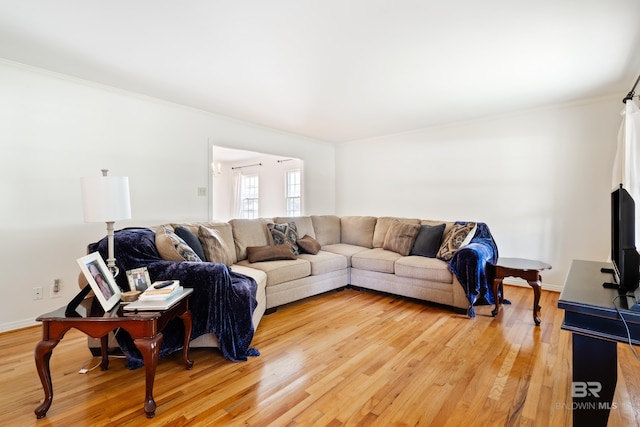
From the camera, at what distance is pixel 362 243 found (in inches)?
181

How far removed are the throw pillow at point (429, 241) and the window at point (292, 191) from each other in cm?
280

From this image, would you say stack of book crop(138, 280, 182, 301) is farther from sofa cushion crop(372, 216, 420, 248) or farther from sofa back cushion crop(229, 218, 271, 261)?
sofa cushion crop(372, 216, 420, 248)

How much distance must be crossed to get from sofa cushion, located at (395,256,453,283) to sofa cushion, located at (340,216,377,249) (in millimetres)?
977

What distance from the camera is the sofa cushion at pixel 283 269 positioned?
3080 mm

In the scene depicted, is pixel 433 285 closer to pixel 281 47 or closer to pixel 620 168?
pixel 620 168

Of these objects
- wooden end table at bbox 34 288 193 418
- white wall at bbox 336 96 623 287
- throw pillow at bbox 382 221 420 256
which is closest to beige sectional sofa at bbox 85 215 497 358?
throw pillow at bbox 382 221 420 256

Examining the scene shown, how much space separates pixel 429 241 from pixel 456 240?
1.12ft

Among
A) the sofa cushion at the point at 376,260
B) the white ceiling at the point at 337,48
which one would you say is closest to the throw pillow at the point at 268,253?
the sofa cushion at the point at 376,260

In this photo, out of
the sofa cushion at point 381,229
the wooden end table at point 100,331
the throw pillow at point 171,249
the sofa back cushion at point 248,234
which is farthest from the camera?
the sofa cushion at point 381,229

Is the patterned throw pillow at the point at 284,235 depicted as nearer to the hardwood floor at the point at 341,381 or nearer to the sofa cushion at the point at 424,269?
the hardwood floor at the point at 341,381

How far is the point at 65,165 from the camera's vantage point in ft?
9.66

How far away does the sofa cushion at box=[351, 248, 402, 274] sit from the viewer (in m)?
3.67

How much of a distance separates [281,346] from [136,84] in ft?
9.73

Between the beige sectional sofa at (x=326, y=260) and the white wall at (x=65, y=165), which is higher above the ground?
the white wall at (x=65, y=165)
